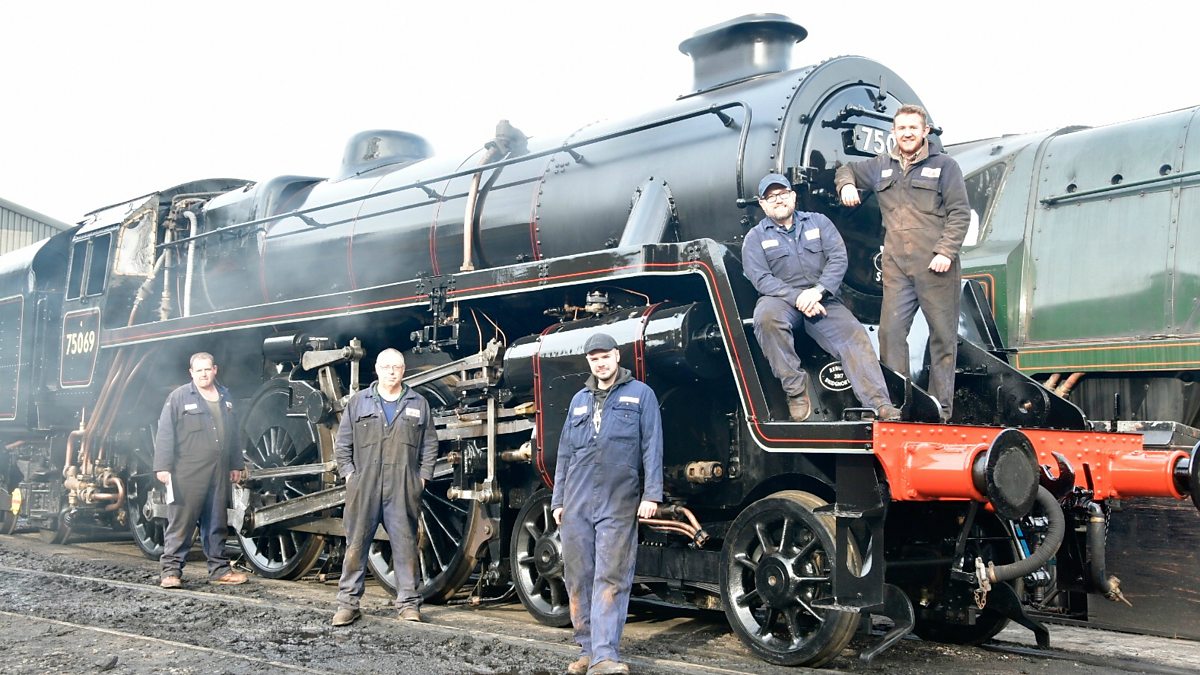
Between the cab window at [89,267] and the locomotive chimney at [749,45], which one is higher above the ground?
the locomotive chimney at [749,45]

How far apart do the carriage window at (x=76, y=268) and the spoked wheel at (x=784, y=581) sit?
8105 millimetres

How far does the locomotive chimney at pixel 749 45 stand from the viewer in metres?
6.17

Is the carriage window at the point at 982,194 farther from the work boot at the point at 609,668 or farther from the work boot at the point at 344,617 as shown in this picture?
the work boot at the point at 344,617

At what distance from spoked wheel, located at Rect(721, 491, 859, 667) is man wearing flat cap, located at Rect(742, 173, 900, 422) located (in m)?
0.47

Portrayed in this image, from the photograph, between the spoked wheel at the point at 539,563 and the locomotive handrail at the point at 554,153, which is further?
the spoked wheel at the point at 539,563

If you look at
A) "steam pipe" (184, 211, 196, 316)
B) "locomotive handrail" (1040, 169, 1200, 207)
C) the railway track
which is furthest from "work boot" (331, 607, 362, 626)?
"locomotive handrail" (1040, 169, 1200, 207)

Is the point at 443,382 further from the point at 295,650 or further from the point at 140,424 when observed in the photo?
the point at 140,424

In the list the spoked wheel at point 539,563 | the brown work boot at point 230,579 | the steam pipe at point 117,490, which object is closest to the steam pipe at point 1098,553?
the spoked wheel at point 539,563

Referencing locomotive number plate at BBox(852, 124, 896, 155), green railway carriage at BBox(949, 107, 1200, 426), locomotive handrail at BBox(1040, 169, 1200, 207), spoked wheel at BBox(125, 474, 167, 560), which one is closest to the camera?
locomotive number plate at BBox(852, 124, 896, 155)

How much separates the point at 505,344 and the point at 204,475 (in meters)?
2.76

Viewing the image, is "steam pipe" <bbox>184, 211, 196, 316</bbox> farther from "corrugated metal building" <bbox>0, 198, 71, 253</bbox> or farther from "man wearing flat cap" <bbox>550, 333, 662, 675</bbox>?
"corrugated metal building" <bbox>0, 198, 71, 253</bbox>

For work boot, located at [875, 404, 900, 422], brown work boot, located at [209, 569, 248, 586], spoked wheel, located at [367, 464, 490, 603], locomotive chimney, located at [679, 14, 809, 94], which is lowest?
brown work boot, located at [209, 569, 248, 586]

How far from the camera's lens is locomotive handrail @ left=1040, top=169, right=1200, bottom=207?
21.6 ft

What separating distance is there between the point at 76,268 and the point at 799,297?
846 centimetres
